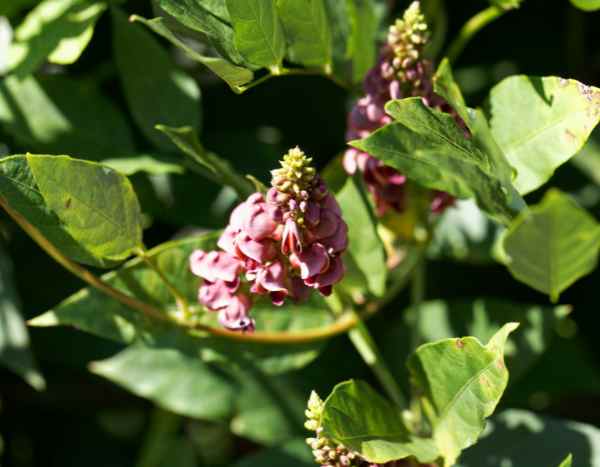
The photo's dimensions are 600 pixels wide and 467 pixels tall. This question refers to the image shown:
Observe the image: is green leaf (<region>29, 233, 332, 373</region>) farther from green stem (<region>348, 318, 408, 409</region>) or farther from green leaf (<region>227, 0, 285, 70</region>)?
green leaf (<region>227, 0, 285, 70</region>)

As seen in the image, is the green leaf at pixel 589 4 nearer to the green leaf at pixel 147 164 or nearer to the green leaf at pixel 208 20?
the green leaf at pixel 208 20

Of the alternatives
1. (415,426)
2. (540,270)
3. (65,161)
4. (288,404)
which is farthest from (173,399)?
(540,270)

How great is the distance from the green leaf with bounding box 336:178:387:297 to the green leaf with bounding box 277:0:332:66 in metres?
0.13

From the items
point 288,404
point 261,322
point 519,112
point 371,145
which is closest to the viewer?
point 371,145

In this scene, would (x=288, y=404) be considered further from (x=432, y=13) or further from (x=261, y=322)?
(x=432, y=13)

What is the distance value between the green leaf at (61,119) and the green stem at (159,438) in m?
0.45

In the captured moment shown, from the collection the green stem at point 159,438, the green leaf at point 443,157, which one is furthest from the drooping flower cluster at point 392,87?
the green stem at point 159,438

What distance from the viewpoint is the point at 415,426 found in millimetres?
1055

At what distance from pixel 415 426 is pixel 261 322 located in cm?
21

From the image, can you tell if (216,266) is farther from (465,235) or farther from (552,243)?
(465,235)

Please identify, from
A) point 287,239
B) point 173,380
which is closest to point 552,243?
point 287,239

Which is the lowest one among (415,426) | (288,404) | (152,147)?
(288,404)

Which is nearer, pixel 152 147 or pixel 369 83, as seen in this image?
pixel 369 83

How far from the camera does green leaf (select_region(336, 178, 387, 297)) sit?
41.9 inches
